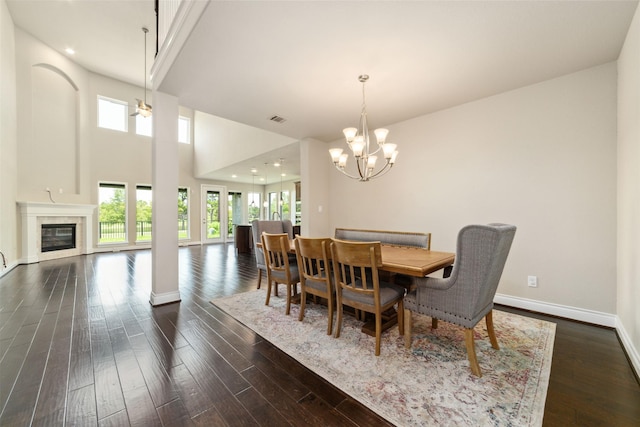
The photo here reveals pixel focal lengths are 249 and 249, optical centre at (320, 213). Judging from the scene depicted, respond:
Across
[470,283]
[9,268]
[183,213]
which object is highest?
[183,213]

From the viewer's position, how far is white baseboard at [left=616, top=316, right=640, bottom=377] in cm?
176

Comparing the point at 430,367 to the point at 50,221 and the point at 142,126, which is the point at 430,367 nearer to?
the point at 50,221

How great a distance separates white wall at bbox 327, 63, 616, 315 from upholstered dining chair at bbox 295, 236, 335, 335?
2.05 m

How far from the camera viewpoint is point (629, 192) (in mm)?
2066

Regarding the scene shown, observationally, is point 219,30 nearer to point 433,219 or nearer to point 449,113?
point 449,113

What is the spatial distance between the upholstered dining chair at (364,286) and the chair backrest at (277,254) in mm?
684

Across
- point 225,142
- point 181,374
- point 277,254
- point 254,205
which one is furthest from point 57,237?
point 181,374

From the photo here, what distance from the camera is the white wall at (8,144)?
4.31m

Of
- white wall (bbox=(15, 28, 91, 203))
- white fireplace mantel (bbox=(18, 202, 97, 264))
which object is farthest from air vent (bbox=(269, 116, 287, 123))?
white fireplace mantel (bbox=(18, 202, 97, 264))

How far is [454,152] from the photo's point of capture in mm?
3449

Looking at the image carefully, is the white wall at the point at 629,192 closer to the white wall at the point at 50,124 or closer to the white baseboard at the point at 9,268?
the white baseboard at the point at 9,268

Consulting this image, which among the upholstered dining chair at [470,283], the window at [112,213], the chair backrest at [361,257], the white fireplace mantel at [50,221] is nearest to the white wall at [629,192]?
the upholstered dining chair at [470,283]

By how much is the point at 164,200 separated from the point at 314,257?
2.12 m

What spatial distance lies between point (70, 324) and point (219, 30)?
3.08m
